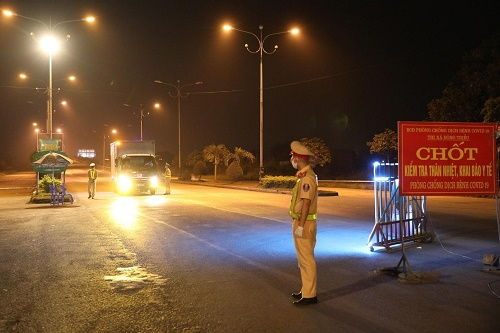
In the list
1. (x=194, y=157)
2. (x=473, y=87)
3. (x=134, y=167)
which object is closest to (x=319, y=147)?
(x=194, y=157)

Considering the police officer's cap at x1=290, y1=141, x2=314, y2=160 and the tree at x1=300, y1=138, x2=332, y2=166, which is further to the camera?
the tree at x1=300, y1=138, x2=332, y2=166

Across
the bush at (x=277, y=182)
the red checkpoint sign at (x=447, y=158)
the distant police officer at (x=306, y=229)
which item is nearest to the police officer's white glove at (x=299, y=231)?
the distant police officer at (x=306, y=229)

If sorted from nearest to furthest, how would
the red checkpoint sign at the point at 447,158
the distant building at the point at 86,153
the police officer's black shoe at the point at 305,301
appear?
1. the police officer's black shoe at the point at 305,301
2. the red checkpoint sign at the point at 447,158
3. the distant building at the point at 86,153

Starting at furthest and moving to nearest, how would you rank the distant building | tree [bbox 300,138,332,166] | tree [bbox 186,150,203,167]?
1. the distant building
2. tree [bbox 186,150,203,167]
3. tree [bbox 300,138,332,166]

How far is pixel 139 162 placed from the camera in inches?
1193

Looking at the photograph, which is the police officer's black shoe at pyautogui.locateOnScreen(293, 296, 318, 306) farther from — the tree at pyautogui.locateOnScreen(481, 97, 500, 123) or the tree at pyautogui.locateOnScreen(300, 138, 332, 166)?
the tree at pyautogui.locateOnScreen(300, 138, 332, 166)

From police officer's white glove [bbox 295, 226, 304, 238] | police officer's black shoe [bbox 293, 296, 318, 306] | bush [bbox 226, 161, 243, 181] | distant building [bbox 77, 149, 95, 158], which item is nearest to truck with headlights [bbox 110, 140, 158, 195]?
bush [bbox 226, 161, 243, 181]

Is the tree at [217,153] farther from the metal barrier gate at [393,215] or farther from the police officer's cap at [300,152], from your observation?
the police officer's cap at [300,152]

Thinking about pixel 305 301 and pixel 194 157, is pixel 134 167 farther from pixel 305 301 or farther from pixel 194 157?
pixel 194 157

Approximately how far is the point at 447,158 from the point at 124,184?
22.5m

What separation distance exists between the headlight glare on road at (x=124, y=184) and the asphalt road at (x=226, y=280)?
13.8 m

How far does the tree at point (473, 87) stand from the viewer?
1176 inches

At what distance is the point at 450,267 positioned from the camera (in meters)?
8.73

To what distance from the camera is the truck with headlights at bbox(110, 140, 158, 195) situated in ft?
94.1
